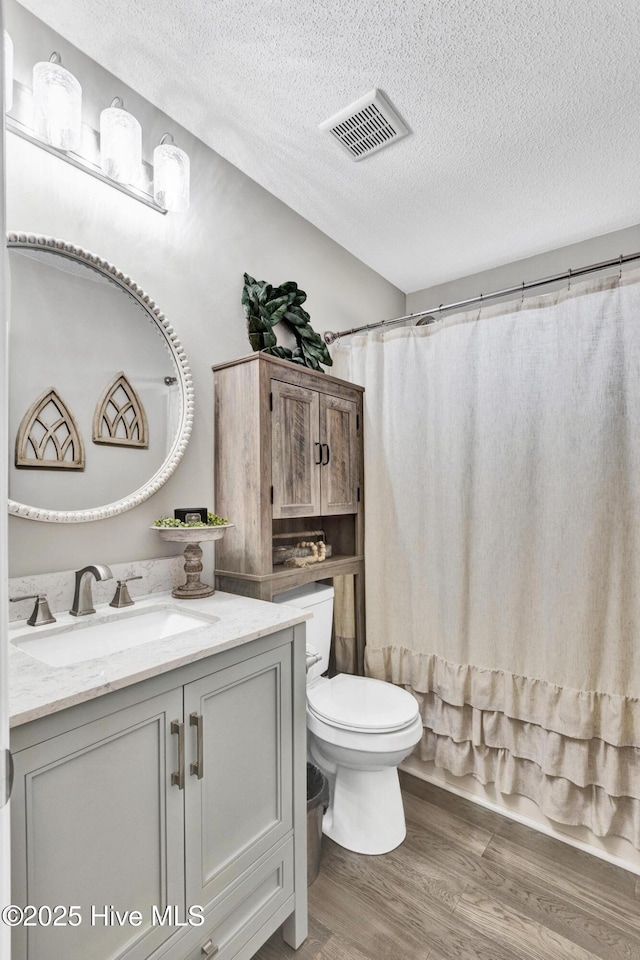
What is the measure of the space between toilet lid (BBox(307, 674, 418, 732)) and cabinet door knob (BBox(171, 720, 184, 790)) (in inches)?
28.8

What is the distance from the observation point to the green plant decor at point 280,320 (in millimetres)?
1936

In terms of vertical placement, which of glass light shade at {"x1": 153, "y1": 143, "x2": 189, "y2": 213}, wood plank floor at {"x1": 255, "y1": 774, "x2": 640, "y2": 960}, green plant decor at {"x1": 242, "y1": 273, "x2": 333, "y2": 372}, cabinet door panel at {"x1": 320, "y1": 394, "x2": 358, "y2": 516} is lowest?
wood plank floor at {"x1": 255, "y1": 774, "x2": 640, "y2": 960}

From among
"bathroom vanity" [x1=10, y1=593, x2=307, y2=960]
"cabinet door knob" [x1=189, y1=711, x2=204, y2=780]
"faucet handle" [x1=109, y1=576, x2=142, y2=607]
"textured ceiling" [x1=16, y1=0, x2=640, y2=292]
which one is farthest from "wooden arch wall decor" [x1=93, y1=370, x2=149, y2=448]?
"textured ceiling" [x1=16, y1=0, x2=640, y2=292]

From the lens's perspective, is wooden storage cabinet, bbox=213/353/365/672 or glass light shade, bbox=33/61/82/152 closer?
glass light shade, bbox=33/61/82/152

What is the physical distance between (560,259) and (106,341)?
7.58 ft

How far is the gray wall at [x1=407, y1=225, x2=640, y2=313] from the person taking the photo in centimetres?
236

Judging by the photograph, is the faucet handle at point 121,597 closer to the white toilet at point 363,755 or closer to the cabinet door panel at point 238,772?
the cabinet door panel at point 238,772

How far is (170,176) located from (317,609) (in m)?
1.66

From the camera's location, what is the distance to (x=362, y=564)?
225 cm

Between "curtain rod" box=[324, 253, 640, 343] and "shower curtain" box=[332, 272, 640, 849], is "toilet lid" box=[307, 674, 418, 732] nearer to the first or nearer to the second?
"shower curtain" box=[332, 272, 640, 849]

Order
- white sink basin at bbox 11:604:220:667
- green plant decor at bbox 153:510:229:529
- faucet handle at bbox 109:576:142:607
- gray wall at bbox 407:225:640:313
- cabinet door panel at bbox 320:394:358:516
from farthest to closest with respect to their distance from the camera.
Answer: gray wall at bbox 407:225:640:313, cabinet door panel at bbox 320:394:358:516, green plant decor at bbox 153:510:229:529, faucet handle at bbox 109:576:142:607, white sink basin at bbox 11:604:220:667

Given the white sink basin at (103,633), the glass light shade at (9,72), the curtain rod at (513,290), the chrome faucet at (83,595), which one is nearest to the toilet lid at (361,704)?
the white sink basin at (103,633)

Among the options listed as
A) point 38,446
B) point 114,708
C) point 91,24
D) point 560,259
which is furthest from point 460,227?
point 114,708

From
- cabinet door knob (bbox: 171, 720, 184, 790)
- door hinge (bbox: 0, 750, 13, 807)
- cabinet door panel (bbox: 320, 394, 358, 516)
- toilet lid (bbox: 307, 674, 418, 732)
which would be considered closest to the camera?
door hinge (bbox: 0, 750, 13, 807)
